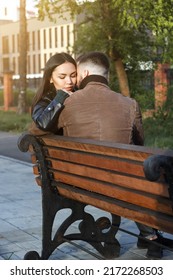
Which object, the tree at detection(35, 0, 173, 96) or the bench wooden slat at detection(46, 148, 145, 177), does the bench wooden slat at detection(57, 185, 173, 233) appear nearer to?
the bench wooden slat at detection(46, 148, 145, 177)

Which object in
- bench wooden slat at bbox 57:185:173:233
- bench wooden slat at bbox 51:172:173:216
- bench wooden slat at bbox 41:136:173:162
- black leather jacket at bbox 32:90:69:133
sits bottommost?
bench wooden slat at bbox 57:185:173:233

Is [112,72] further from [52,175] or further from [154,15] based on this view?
[52,175]

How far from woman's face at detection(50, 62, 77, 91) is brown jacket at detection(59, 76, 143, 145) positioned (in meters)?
0.31

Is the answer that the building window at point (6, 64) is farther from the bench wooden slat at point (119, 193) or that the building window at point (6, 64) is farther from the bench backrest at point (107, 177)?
the bench wooden slat at point (119, 193)

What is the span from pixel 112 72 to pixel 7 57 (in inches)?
3193

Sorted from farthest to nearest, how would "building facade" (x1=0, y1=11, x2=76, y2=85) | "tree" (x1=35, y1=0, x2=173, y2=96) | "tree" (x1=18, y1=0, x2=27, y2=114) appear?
"building facade" (x1=0, y1=11, x2=76, y2=85) → "tree" (x1=18, y1=0, x2=27, y2=114) → "tree" (x1=35, y1=0, x2=173, y2=96)

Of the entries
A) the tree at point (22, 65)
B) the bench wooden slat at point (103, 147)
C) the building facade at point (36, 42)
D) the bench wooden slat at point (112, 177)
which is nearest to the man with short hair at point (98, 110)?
the bench wooden slat at point (103, 147)

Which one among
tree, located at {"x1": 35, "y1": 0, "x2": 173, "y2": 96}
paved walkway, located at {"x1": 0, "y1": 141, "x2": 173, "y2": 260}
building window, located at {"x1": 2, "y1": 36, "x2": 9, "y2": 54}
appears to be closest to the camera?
paved walkway, located at {"x1": 0, "y1": 141, "x2": 173, "y2": 260}

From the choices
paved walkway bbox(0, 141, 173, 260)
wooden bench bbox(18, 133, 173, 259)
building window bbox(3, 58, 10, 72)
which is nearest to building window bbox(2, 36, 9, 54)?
building window bbox(3, 58, 10, 72)

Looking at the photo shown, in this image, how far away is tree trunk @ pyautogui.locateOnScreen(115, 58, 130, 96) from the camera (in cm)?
2106

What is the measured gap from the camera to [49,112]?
4.95 meters

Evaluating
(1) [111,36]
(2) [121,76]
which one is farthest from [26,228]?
(1) [111,36]

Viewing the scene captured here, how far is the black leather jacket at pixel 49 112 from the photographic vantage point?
16.2ft
